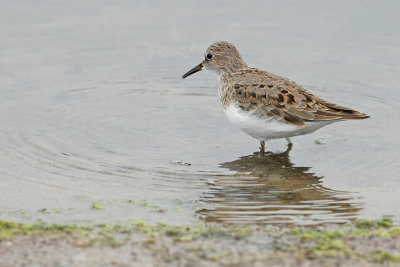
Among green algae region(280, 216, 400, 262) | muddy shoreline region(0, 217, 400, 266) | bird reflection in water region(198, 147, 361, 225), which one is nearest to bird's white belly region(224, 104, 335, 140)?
bird reflection in water region(198, 147, 361, 225)

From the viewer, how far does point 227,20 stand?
1736 centimetres

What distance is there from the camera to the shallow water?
9.27 meters

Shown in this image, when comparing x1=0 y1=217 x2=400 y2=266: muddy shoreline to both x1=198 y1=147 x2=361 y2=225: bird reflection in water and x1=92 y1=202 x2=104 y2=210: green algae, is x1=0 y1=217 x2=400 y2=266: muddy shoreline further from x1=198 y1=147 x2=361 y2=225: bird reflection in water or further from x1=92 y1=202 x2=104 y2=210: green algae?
x1=92 y1=202 x2=104 y2=210: green algae

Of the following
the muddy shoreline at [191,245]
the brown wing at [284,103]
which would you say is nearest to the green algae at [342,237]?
the muddy shoreline at [191,245]

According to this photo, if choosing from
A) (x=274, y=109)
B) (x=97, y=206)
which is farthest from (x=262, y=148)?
(x=97, y=206)

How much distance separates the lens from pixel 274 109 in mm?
11125

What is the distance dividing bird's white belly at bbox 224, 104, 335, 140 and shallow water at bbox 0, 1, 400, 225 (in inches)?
18.6

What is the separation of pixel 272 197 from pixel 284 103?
2.15 m

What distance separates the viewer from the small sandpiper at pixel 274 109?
10948 millimetres

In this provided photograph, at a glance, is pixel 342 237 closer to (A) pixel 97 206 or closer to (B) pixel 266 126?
(A) pixel 97 206

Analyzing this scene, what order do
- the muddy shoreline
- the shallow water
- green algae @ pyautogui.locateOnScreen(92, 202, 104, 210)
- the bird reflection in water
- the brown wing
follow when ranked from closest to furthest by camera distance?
the muddy shoreline
the bird reflection in water
green algae @ pyautogui.locateOnScreen(92, 202, 104, 210)
the shallow water
the brown wing

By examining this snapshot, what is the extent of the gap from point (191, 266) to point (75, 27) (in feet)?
38.5

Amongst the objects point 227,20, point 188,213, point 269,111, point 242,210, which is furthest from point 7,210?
point 227,20

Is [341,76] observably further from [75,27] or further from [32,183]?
[32,183]
